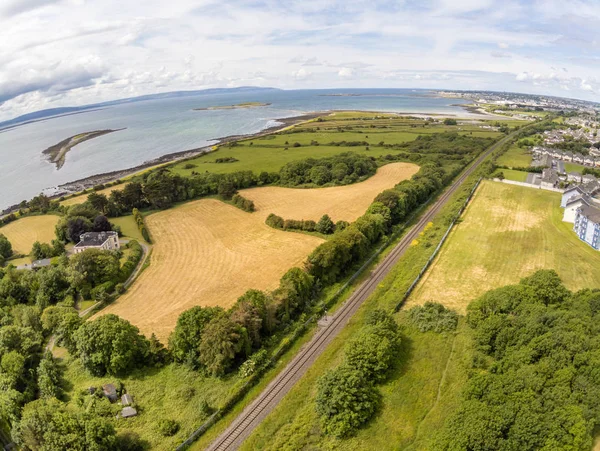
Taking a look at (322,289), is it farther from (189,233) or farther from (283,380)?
(189,233)

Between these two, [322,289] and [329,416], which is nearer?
[329,416]

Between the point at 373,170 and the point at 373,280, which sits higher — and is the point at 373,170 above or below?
above

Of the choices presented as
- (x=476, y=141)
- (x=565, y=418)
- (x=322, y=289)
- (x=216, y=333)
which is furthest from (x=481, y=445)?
(x=476, y=141)

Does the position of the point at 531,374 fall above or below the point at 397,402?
above

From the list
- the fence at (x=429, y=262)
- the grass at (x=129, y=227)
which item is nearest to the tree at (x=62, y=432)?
the fence at (x=429, y=262)

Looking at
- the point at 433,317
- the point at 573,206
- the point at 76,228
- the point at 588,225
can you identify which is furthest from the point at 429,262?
the point at 76,228

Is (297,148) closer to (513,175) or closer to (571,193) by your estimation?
(513,175)

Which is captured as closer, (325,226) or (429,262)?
(429,262)
